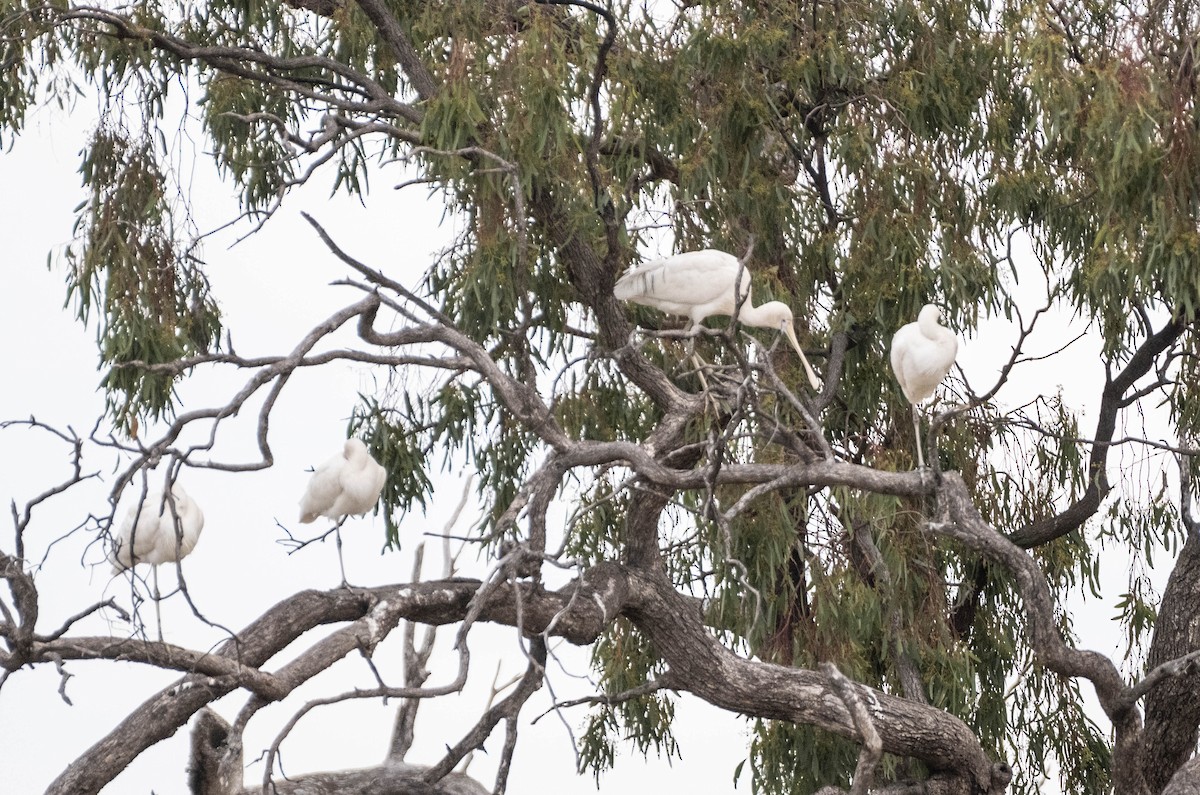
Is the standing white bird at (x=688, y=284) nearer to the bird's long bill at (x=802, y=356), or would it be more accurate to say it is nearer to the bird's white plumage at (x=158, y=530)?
the bird's long bill at (x=802, y=356)

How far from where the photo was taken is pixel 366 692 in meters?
3.25

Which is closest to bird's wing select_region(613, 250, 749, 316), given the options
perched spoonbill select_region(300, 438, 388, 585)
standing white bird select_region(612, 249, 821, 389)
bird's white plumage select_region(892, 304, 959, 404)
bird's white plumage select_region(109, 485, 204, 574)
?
standing white bird select_region(612, 249, 821, 389)

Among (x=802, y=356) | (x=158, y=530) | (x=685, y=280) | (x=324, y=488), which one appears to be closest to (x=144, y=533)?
(x=158, y=530)

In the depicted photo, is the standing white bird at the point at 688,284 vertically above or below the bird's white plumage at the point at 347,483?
above

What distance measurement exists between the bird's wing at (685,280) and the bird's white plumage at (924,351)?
0.47 m

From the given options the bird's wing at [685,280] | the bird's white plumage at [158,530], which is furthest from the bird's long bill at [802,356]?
the bird's white plumage at [158,530]

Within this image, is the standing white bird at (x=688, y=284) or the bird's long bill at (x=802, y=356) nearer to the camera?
the standing white bird at (x=688, y=284)

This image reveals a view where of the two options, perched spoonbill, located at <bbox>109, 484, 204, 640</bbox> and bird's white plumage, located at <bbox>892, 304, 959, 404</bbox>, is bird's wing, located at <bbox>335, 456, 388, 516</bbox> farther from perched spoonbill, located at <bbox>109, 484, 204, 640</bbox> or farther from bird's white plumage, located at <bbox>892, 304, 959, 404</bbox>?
bird's white plumage, located at <bbox>892, 304, 959, 404</bbox>

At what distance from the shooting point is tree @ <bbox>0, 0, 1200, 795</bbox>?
4438 millimetres

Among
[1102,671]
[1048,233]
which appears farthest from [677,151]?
[1102,671]

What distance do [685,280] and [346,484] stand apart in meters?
1.00

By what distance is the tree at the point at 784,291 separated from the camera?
14.6ft

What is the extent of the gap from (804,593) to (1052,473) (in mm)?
939

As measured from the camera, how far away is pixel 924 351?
4.18 meters
